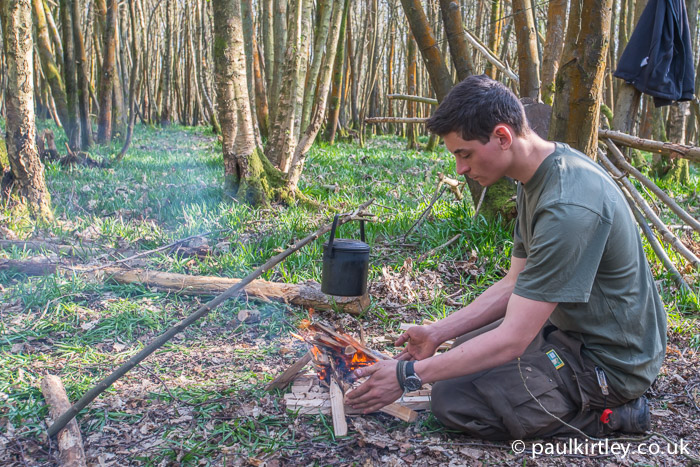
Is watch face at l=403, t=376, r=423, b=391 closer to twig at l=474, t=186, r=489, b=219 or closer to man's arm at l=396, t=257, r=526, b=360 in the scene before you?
man's arm at l=396, t=257, r=526, b=360

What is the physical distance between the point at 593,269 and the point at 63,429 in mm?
2511

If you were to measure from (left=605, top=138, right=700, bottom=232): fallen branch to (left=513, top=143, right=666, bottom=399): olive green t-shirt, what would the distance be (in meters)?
2.32

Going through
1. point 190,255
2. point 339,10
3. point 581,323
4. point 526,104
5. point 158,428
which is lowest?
point 158,428

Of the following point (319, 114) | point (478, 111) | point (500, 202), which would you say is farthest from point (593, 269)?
point (319, 114)

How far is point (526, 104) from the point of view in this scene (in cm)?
509

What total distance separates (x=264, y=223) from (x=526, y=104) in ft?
9.26

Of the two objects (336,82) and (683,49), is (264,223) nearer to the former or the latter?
(683,49)

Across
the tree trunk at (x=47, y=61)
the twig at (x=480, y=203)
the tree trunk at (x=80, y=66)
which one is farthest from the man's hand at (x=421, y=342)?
the tree trunk at (x=80, y=66)

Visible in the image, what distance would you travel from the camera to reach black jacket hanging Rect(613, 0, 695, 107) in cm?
495

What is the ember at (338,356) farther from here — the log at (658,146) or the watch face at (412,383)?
the log at (658,146)

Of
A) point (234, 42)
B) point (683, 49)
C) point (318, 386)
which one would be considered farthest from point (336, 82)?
point (318, 386)

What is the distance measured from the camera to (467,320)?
2914mm

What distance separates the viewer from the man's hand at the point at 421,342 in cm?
280

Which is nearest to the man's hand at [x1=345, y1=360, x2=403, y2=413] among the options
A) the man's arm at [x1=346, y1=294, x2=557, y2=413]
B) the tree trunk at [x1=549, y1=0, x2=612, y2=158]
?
the man's arm at [x1=346, y1=294, x2=557, y2=413]
